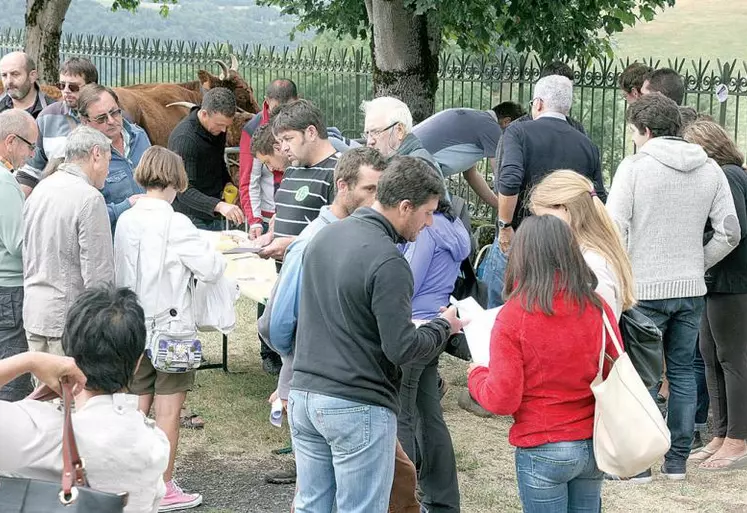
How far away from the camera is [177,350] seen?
5.32m

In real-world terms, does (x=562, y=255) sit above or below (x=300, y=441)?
above

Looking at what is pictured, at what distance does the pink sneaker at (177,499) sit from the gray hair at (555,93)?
3.04m

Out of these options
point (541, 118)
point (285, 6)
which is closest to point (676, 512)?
point (541, 118)

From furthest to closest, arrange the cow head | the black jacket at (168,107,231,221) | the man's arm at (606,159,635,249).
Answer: the cow head, the black jacket at (168,107,231,221), the man's arm at (606,159,635,249)

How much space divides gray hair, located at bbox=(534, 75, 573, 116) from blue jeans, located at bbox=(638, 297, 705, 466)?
138 cm

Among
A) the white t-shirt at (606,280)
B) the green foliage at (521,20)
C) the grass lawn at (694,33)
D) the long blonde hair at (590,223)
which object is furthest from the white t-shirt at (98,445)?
the grass lawn at (694,33)

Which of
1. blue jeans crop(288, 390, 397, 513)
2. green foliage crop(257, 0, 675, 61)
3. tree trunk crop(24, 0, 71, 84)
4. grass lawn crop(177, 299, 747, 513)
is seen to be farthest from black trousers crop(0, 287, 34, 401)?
tree trunk crop(24, 0, 71, 84)

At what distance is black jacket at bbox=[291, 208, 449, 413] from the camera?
3686mm

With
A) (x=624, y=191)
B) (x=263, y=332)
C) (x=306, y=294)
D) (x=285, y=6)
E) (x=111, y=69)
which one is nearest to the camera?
(x=306, y=294)

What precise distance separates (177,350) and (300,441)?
1516 millimetres

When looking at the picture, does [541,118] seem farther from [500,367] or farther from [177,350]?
[500,367]

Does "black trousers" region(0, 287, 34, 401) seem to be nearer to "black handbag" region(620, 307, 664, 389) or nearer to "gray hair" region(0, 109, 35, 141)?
"gray hair" region(0, 109, 35, 141)

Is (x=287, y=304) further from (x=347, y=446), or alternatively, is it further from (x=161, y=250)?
(x=161, y=250)

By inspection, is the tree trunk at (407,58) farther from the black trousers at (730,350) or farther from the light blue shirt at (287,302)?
the light blue shirt at (287,302)
